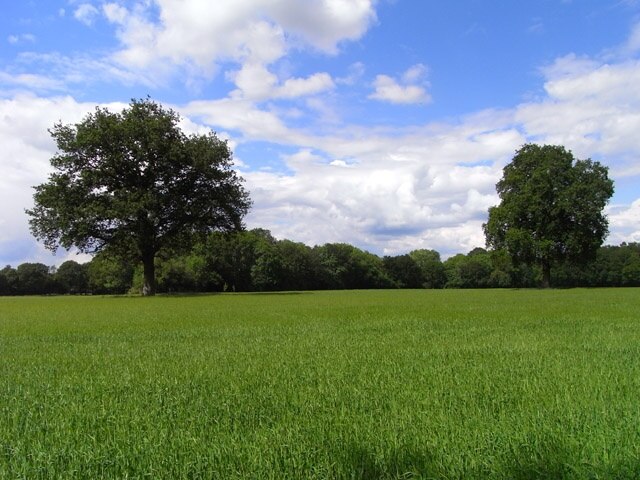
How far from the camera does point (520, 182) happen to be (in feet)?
176

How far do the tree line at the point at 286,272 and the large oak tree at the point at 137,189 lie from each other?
1294 inches

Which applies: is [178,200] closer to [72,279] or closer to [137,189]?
[137,189]

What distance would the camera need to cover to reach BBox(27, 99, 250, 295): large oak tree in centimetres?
3803

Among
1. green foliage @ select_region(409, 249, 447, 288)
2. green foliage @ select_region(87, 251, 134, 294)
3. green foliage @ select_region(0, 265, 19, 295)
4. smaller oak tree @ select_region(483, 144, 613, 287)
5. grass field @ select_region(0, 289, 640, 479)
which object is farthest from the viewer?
green foliage @ select_region(409, 249, 447, 288)

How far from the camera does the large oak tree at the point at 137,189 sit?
125 feet

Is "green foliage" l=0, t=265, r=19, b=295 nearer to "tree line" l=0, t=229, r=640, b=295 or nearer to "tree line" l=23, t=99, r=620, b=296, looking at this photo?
"tree line" l=0, t=229, r=640, b=295

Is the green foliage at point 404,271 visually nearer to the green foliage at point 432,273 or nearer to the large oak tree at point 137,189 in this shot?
the green foliage at point 432,273

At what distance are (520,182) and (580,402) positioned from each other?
5280cm

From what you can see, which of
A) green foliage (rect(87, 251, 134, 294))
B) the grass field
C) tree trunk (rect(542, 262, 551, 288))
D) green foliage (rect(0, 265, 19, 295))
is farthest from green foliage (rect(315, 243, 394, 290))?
the grass field

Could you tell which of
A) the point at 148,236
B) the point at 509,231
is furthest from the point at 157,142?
the point at 509,231

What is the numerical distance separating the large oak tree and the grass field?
30.5 metres

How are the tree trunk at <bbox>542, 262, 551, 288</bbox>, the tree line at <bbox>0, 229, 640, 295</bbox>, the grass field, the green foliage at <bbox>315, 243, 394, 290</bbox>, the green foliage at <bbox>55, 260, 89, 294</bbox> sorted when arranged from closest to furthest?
the grass field, the tree trunk at <bbox>542, 262, 551, 288</bbox>, the tree line at <bbox>0, 229, 640, 295</bbox>, the green foliage at <bbox>55, 260, 89, 294</bbox>, the green foliage at <bbox>315, 243, 394, 290</bbox>

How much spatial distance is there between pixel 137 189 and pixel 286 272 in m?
64.1

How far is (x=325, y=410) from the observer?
5105mm
